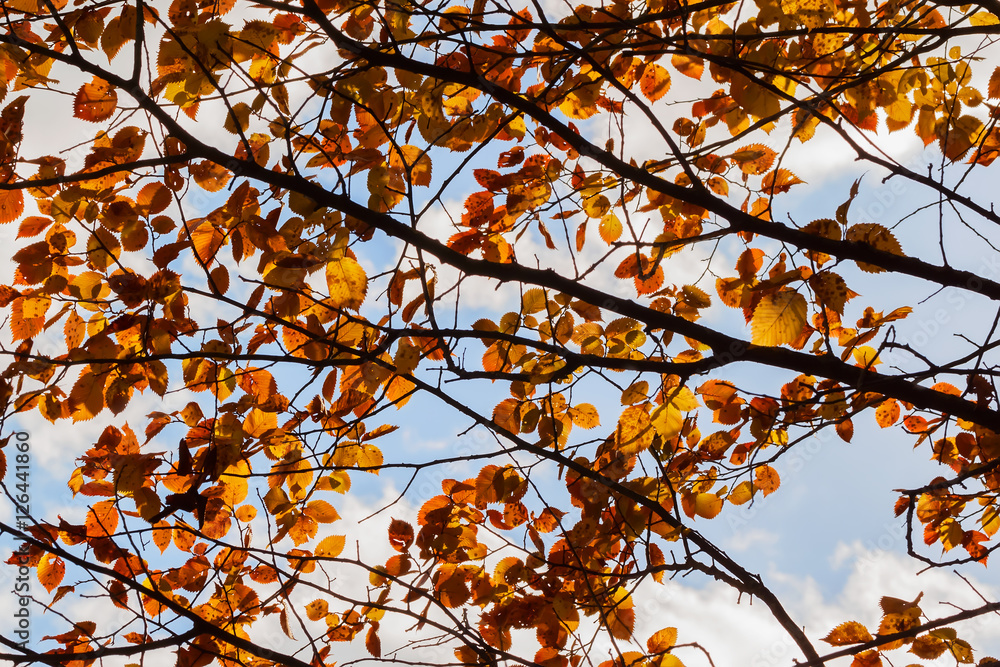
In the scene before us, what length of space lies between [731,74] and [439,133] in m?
1.23

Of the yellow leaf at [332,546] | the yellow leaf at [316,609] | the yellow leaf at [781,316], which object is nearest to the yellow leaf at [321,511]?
the yellow leaf at [332,546]

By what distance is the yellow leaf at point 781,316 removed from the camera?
7.45 ft

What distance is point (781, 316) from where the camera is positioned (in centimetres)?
228

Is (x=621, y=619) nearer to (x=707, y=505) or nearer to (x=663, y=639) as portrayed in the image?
(x=663, y=639)

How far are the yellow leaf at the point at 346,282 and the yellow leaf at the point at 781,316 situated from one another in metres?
1.42

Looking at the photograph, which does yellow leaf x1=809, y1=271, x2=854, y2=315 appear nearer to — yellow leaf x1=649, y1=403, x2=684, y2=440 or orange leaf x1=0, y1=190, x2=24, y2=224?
yellow leaf x1=649, y1=403, x2=684, y2=440

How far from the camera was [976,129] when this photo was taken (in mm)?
2717

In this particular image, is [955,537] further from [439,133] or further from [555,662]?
[439,133]

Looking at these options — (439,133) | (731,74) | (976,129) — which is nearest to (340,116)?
(439,133)

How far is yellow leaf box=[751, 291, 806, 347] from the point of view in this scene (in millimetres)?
2271

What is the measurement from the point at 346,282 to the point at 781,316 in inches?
61.2

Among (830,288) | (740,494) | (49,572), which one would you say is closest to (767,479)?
(740,494)

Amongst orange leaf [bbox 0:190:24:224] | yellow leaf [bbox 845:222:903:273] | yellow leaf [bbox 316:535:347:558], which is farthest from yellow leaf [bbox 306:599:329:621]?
yellow leaf [bbox 845:222:903:273]

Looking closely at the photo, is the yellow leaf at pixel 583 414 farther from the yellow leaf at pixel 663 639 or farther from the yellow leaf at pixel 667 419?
the yellow leaf at pixel 663 639
